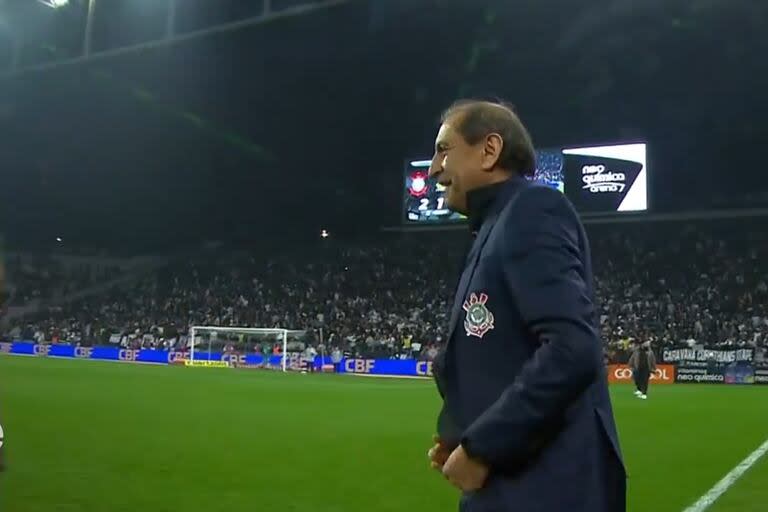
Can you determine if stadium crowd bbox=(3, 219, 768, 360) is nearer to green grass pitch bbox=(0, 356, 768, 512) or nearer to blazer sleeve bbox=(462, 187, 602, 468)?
green grass pitch bbox=(0, 356, 768, 512)

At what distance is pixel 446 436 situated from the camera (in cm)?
214

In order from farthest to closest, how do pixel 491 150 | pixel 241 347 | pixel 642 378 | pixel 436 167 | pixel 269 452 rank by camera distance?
pixel 241 347 → pixel 642 378 → pixel 269 452 → pixel 436 167 → pixel 491 150

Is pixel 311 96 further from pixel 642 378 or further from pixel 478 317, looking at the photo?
pixel 478 317

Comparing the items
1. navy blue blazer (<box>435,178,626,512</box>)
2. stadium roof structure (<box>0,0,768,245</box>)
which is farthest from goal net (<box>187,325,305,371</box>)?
navy blue blazer (<box>435,178,626,512</box>)

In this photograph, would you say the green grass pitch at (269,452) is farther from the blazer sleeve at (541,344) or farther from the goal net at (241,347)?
the goal net at (241,347)

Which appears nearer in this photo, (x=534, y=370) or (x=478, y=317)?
(x=534, y=370)

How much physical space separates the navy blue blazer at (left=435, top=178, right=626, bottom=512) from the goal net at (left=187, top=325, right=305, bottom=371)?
3573 centimetres

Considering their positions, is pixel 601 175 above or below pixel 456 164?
above

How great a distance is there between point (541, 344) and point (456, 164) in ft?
1.92

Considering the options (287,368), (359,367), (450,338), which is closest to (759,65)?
(359,367)

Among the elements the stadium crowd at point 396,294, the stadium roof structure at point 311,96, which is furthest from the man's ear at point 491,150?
the stadium crowd at point 396,294

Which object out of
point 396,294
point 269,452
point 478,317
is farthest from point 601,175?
point 478,317

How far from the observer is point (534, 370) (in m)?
1.86

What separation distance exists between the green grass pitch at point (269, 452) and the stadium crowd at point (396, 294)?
1629cm
